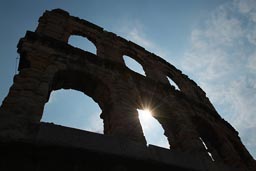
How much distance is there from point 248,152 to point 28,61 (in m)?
8.99

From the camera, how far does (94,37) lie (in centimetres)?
1070

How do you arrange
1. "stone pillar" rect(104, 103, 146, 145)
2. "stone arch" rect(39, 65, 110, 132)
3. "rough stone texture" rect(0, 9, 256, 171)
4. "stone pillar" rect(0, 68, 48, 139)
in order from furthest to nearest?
"stone arch" rect(39, 65, 110, 132) < "stone pillar" rect(104, 103, 146, 145) < "rough stone texture" rect(0, 9, 256, 171) < "stone pillar" rect(0, 68, 48, 139)

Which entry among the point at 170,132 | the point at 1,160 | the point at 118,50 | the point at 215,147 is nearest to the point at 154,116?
the point at 170,132

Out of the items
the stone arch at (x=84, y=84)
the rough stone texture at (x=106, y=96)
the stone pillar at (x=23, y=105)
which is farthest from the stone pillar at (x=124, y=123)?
the stone pillar at (x=23, y=105)

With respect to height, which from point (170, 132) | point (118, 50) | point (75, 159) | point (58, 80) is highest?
point (118, 50)

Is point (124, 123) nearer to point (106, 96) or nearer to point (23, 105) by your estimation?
point (106, 96)

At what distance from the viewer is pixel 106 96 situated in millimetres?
7160

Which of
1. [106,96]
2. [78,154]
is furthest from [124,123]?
[78,154]

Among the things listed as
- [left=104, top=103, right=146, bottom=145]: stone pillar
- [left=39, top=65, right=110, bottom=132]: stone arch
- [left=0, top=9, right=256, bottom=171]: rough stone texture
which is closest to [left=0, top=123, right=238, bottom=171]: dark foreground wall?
[left=0, top=9, right=256, bottom=171]: rough stone texture

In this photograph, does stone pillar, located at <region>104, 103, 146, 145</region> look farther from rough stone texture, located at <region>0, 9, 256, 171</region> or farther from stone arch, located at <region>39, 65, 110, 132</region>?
stone arch, located at <region>39, 65, 110, 132</region>

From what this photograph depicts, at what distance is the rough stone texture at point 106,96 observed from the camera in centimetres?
486

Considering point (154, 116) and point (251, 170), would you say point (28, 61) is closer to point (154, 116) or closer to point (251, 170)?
point (154, 116)

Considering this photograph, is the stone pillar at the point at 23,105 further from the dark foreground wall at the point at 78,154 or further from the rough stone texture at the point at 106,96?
the dark foreground wall at the point at 78,154

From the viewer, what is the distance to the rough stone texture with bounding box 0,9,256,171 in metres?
4.86
